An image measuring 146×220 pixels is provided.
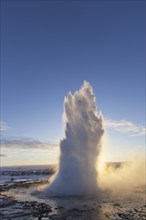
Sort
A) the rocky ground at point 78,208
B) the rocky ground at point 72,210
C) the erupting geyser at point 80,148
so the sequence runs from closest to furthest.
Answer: the rocky ground at point 72,210 < the rocky ground at point 78,208 < the erupting geyser at point 80,148

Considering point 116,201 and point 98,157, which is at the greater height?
point 98,157

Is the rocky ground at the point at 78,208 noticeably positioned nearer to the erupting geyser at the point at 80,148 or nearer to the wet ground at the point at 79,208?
the wet ground at the point at 79,208

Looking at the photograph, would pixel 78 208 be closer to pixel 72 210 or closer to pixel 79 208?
pixel 79 208

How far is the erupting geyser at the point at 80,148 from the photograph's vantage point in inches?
2165

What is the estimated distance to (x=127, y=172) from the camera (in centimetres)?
8412

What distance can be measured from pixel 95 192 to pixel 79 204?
11.6 metres

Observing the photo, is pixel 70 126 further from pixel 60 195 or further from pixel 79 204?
pixel 79 204

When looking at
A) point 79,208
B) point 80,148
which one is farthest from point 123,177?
point 79,208

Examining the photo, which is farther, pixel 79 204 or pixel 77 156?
pixel 77 156

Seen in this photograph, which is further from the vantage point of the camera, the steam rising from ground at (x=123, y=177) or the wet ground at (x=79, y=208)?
the steam rising from ground at (x=123, y=177)

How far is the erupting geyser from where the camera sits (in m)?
55.0

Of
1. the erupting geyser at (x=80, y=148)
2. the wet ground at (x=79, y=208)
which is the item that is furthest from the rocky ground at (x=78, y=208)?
the erupting geyser at (x=80, y=148)

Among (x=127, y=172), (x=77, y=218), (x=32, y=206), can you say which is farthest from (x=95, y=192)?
(x=127, y=172)

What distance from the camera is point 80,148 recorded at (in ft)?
190
